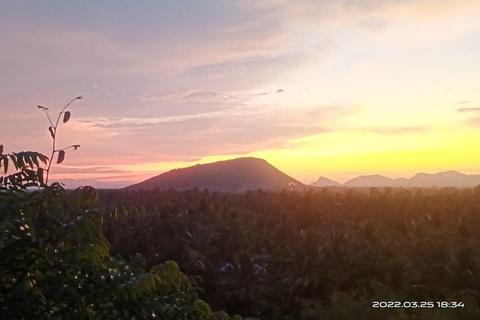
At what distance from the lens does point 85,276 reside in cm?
428

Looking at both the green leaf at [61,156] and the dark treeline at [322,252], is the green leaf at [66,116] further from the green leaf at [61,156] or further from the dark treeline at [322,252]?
the dark treeline at [322,252]

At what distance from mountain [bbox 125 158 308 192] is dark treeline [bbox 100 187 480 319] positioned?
99603 mm

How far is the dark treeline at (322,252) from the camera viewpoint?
19766mm

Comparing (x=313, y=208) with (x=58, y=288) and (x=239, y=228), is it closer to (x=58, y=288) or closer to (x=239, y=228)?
(x=239, y=228)

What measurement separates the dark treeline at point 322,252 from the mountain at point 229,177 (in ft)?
327

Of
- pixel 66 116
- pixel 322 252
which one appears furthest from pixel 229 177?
pixel 66 116

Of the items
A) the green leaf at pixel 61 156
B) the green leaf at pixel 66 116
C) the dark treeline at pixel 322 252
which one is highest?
the green leaf at pixel 66 116

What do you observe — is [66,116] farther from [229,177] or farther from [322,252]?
[229,177]

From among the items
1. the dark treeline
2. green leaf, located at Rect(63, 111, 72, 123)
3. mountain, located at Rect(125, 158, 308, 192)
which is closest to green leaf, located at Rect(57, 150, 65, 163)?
green leaf, located at Rect(63, 111, 72, 123)

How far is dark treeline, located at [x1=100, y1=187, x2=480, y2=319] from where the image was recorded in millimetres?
19766

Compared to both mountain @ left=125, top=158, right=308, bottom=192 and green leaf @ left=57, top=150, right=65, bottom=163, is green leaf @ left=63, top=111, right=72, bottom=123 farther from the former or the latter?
mountain @ left=125, top=158, right=308, bottom=192

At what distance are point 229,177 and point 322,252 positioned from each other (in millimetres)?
141277

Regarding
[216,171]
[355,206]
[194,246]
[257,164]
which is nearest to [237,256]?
[194,246]

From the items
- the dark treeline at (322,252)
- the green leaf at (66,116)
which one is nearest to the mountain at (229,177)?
the dark treeline at (322,252)
